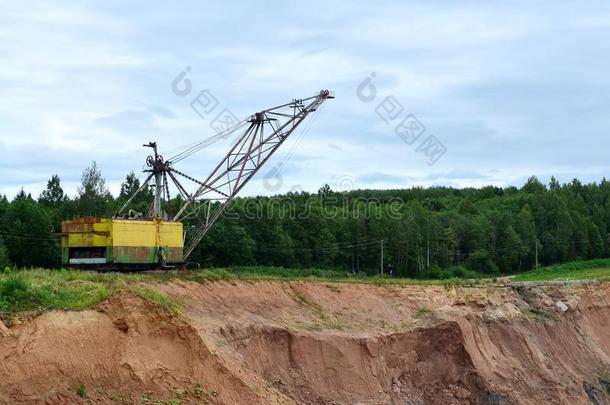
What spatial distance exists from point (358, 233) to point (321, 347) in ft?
149

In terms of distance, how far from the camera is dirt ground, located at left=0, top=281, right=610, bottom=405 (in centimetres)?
2077

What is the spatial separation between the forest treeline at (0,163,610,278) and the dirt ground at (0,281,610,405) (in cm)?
1687

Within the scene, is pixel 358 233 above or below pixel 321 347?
above

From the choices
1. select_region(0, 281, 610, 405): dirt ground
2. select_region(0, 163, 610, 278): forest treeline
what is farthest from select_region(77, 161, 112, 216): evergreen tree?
select_region(0, 281, 610, 405): dirt ground

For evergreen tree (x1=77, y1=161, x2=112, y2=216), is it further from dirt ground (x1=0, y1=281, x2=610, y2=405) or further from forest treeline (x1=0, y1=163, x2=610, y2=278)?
dirt ground (x1=0, y1=281, x2=610, y2=405)

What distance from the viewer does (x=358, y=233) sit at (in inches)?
3027

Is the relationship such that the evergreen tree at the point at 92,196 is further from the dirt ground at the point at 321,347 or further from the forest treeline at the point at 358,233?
the dirt ground at the point at 321,347

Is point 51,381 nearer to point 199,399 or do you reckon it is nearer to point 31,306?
point 31,306

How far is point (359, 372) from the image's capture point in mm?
32562

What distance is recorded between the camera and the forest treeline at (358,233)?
60.7 m

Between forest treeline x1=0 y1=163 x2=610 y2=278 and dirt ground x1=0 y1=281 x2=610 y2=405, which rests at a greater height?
forest treeline x1=0 y1=163 x2=610 y2=278

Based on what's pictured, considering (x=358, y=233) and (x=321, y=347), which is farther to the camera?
(x=358, y=233)

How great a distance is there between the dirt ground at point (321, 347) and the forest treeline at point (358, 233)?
664 inches

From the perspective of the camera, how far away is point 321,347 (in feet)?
104
